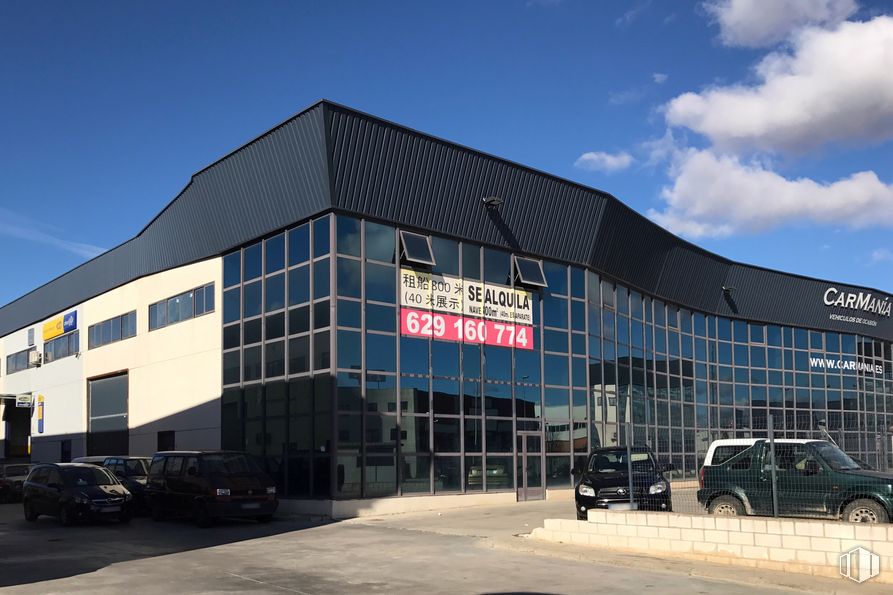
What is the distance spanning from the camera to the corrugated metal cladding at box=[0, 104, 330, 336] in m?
23.6

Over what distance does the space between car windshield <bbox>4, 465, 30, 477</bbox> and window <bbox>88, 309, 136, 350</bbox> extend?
5.74 m

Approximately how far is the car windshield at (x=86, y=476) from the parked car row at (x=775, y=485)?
11.7 m

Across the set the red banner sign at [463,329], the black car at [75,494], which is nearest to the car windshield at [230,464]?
the black car at [75,494]

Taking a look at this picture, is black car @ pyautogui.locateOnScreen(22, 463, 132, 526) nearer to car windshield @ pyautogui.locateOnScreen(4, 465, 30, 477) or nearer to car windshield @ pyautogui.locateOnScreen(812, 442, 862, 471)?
car windshield @ pyautogui.locateOnScreen(4, 465, 30, 477)

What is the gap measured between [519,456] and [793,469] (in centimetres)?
1279

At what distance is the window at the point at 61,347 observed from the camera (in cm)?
3869

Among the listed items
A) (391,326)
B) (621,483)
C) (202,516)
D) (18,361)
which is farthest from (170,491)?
(18,361)

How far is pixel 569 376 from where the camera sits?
28.8 meters

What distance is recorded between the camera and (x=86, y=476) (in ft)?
70.4

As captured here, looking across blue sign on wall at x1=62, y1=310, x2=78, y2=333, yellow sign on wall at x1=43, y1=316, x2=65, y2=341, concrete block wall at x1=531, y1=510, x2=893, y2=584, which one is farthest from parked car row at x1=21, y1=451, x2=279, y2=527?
yellow sign on wall at x1=43, y1=316, x2=65, y2=341

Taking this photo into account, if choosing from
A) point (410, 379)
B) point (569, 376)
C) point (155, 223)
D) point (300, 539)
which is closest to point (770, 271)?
point (569, 376)

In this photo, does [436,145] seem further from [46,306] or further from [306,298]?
[46,306]

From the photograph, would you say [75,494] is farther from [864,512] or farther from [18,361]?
[18,361]

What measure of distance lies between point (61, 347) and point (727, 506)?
33203mm
